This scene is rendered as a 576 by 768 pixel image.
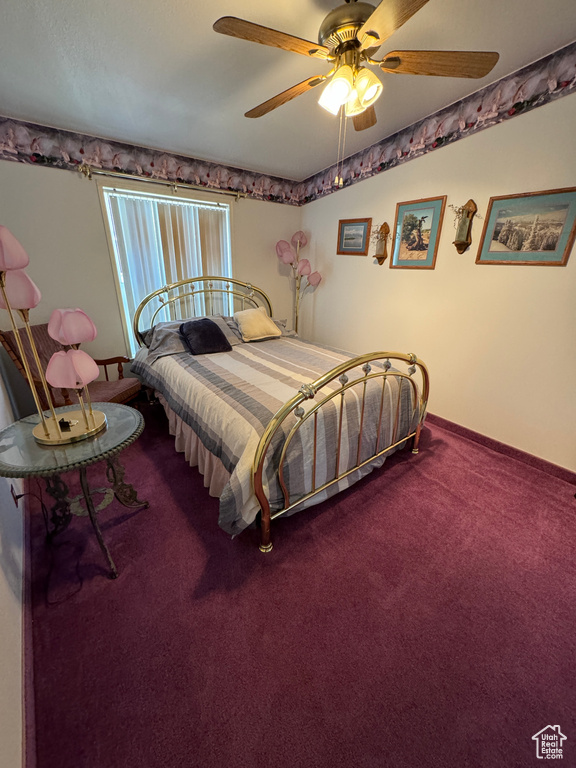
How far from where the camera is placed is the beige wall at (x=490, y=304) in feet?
6.26

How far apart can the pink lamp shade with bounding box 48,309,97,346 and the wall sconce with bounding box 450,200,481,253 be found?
8.48ft

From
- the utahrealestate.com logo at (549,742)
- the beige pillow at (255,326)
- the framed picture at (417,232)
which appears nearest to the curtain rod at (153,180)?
the beige pillow at (255,326)

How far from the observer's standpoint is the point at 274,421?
1.33 metres

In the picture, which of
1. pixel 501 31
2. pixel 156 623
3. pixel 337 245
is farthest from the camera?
pixel 337 245

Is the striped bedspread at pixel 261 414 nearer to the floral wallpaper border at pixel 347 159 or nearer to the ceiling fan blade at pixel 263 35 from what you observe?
the ceiling fan blade at pixel 263 35

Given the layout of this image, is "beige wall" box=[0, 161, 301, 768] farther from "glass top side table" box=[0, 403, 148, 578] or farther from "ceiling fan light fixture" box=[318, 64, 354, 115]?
"ceiling fan light fixture" box=[318, 64, 354, 115]

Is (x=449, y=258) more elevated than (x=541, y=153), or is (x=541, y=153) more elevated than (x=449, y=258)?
(x=541, y=153)

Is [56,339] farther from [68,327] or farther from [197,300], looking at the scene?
[197,300]

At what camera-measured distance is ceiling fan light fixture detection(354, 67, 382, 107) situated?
126 centimetres

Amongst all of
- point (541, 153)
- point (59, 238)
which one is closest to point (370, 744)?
point (541, 153)

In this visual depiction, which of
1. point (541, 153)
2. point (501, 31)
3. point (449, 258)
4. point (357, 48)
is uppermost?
point (501, 31)

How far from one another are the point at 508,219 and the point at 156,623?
317 centimetres

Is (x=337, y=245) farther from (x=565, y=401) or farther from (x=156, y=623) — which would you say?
(x=156, y=623)

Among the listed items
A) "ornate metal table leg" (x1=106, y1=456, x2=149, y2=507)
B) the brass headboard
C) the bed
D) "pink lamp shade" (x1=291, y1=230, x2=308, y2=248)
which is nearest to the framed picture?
the bed
